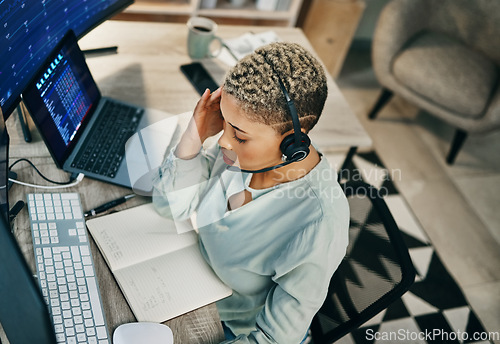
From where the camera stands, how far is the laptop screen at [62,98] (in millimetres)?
924

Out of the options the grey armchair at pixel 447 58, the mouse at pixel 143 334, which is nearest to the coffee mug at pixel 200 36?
the mouse at pixel 143 334

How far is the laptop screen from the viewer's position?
924 mm

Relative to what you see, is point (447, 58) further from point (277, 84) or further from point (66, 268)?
point (66, 268)

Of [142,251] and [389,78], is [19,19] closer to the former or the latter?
[142,251]

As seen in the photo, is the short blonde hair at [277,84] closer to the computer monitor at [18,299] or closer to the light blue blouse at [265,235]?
the light blue blouse at [265,235]

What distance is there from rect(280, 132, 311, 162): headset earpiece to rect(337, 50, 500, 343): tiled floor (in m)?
1.51

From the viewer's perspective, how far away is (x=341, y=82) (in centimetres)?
284

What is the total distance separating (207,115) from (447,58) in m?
1.74

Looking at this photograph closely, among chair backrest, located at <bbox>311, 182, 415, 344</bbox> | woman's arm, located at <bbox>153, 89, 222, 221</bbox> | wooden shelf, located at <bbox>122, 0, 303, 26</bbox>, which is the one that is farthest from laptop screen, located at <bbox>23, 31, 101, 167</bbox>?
wooden shelf, located at <bbox>122, 0, 303, 26</bbox>

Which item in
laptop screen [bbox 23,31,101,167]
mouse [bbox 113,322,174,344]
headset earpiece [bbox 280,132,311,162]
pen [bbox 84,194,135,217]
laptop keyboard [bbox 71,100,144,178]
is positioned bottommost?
mouse [bbox 113,322,174,344]

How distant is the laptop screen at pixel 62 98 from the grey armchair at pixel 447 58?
167cm

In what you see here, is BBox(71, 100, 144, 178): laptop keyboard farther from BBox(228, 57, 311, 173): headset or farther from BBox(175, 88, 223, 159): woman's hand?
BBox(228, 57, 311, 173): headset

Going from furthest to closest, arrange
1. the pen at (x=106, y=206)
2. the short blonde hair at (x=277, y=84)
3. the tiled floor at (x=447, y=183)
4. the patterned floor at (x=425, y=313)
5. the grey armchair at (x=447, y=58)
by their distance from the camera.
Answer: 1. the grey armchair at (x=447, y=58)
2. the tiled floor at (x=447, y=183)
3. the patterned floor at (x=425, y=313)
4. the pen at (x=106, y=206)
5. the short blonde hair at (x=277, y=84)

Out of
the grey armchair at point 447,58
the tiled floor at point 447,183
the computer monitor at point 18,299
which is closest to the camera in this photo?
the computer monitor at point 18,299
